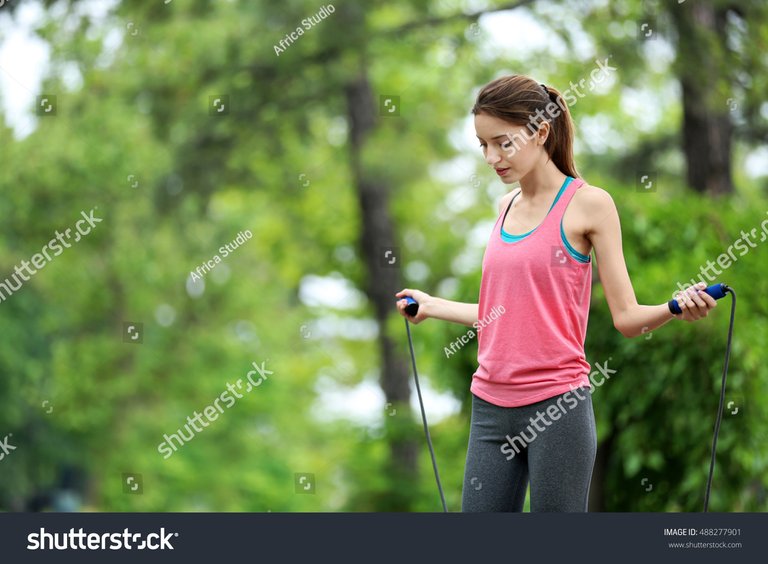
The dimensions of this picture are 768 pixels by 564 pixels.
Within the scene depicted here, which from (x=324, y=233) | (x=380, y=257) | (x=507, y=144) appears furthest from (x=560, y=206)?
(x=324, y=233)

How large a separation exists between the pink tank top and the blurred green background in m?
2.52

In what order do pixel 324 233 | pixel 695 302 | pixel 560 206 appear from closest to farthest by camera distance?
pixel 695 302, pixel 560 206, pixel 324 233

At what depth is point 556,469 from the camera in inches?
96.3

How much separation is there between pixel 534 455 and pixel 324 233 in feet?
39.5

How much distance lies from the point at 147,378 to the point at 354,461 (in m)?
6.74

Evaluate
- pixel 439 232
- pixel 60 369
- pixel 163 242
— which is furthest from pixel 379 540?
pixel 60 369

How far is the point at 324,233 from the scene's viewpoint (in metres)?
14.4

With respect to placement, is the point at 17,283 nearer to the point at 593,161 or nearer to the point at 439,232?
the point at 439,232

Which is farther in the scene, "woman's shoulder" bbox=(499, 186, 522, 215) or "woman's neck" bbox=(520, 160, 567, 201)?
"woman's shoulder" bbox=(499, 186, 522, 215)

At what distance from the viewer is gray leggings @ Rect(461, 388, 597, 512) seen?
8.00 feet

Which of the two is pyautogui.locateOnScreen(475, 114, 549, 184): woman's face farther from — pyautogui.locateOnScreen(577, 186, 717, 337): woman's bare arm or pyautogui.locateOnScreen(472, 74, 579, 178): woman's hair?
pyautogui.locateOnScreen(577, 186, 717, 337): woman's bare arm

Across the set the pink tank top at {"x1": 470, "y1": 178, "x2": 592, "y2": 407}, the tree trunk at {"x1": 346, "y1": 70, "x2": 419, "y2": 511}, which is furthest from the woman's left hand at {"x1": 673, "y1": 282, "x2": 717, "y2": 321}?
the tree trunk at {"x1": 346, "y1": 70, "x2": 419, "y2": 511}

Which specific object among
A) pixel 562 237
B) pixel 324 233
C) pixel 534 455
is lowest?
pixel 324 233

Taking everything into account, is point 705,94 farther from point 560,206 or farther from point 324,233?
point 324,233
